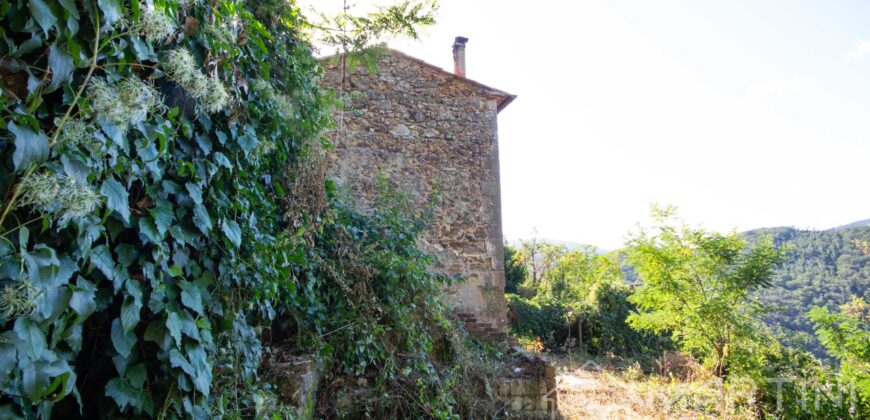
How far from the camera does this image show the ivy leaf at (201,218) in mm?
1910

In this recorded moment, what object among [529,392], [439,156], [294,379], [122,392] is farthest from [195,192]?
[439,156]

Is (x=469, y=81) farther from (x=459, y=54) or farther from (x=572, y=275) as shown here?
(x=572, y=275)

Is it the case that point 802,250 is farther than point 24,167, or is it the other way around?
point 802,250

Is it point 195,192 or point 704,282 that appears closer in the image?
point 195,192

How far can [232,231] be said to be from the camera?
2162 mm

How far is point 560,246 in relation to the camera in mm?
18938

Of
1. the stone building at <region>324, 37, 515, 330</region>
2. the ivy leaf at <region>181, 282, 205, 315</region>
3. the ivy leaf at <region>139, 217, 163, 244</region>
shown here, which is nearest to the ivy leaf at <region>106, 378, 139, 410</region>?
the ivy leaf at <region>181, 282, 205, 315</region>

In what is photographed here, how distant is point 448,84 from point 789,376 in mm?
6257

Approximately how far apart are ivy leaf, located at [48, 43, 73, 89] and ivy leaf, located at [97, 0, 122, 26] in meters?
0.16

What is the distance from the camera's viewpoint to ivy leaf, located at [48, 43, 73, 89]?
4.16ft

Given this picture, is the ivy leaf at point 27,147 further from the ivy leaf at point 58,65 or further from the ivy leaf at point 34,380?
the ivy leaf at point 34,380

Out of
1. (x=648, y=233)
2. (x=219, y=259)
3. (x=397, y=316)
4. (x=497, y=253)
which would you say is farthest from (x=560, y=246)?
(x=219, y=259)

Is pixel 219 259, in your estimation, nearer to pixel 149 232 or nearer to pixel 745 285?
pixel 149 232

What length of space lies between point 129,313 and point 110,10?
3.13 ft
